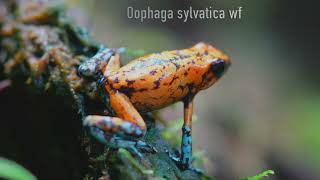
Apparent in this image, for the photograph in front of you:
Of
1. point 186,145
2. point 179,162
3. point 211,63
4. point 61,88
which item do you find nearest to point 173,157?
point 179,162

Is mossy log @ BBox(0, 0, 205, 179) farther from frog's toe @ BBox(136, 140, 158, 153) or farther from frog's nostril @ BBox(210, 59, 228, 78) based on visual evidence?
frog's nostril @ BBox(210, 59, 228, 78)

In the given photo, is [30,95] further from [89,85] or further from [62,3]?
[62,3]

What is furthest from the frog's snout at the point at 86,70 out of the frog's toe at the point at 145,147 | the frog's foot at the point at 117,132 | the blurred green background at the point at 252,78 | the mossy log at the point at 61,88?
the blurred green background at the point at 252,78

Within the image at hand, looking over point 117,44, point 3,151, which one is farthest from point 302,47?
point 3,151

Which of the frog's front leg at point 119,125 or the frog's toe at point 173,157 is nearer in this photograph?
the frog's front leg at point 119,125

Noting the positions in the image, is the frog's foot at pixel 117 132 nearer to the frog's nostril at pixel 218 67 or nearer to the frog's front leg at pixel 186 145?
the frog's front leg at pixel 186 145
